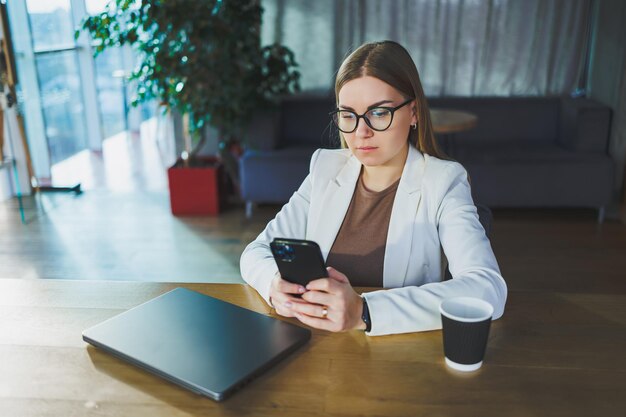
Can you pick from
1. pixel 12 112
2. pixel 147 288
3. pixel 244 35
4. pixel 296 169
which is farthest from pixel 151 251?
pixel 147 288

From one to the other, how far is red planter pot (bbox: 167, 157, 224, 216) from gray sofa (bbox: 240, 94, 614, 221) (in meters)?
0.21

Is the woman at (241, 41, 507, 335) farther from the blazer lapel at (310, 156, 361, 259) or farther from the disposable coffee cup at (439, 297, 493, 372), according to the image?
the disposable coffee cup at (439, 297, 493, 372)

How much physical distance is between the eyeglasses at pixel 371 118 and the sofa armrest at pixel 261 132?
290 cm

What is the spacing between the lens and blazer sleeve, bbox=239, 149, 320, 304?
1297 mm

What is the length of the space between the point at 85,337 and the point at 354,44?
13.5 feet

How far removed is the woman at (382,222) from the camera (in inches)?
43.8

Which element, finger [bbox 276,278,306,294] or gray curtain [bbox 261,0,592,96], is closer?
finger [bbox 276,278,306,294]

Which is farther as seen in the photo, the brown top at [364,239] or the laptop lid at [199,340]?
the brown top at [364,239]

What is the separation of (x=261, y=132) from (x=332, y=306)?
10.7 feet

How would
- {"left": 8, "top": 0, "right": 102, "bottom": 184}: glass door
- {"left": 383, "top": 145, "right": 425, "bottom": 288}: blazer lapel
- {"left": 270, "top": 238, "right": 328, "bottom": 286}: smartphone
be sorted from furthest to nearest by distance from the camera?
1. {"left": 8, "top": 0, "right": 102, "bottom": 184}: glass door
2. {"left": 383, "top": 145, "right": 425, "bottom": 288}: blazer lapel
3. {"left": 270, "top": 238, "right": 328, "bottom": 286}: smartphone

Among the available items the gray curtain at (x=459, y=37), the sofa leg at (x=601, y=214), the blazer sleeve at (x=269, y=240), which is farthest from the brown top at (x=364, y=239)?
the gray curtain at (x=459, y=37)

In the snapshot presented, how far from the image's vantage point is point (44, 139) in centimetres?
515

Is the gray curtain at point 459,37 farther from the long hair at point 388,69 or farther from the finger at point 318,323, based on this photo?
the finger at point 318,323

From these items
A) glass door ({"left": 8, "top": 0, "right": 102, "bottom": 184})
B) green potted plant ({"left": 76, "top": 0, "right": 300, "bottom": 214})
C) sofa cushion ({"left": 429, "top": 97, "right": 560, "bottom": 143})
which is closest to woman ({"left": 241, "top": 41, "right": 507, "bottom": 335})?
green potted plant ({"left": 76, "top": 0, "right": 300, "bottom": 214})
